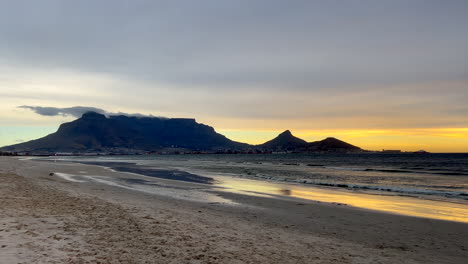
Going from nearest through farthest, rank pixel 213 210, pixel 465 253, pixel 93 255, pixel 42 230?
pixel 93 255 → pixel 42 230 → pixel 465 253 → pixel 213 210

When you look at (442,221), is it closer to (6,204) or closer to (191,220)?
(191,220)

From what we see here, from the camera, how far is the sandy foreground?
8461 millimetres

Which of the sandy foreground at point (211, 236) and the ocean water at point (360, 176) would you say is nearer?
the sandy foreground at point (211, 236)

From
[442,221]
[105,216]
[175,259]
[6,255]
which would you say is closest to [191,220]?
[105,216]

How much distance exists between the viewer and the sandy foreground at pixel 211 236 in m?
8.46

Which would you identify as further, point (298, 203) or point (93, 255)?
point (298, 203)

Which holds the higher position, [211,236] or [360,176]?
[360,176]

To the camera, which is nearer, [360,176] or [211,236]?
[211,236]

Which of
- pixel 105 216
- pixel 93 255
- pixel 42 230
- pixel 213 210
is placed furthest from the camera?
pixel 213 210

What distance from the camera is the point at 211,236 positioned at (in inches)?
436

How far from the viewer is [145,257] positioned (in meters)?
8.26

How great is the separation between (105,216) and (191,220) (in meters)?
3.56

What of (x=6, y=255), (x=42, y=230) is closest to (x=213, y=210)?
(x=42, y=230)

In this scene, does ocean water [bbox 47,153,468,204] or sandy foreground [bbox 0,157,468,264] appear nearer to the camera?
sandy foreground [bbox 0,157,468,264]
